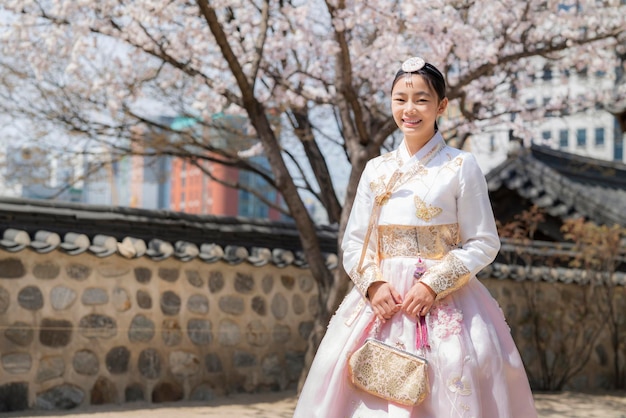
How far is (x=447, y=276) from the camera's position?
3.04 metres

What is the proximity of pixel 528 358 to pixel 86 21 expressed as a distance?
6.06 m

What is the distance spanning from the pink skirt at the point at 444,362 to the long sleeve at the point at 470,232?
0.11 meters

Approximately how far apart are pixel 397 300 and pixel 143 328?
14.4 feet

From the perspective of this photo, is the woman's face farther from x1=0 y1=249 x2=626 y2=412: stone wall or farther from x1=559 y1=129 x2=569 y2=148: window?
x1=559 y1=129 x2=569 y2=148: window

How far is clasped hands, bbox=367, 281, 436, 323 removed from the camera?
302cm

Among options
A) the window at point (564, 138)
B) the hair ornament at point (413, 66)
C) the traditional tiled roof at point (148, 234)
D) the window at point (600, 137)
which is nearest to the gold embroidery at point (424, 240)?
the hair ornament at point (413, 66)

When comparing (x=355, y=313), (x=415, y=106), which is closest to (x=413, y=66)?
(x=415, y=106)

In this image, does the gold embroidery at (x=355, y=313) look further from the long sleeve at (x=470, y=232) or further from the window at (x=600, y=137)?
the window at (x=600, y=137)

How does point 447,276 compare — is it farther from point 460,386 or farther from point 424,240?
point 460,386

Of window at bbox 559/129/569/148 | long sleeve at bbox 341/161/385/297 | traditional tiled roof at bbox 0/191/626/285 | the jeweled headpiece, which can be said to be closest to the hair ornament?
the jeweled headpiece

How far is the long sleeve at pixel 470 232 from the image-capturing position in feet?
10.1

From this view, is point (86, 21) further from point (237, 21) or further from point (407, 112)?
point (407, 112)

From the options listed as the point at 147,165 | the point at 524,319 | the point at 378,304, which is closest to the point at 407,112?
the point at 378,304

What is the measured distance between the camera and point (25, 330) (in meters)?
6.46
